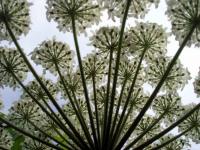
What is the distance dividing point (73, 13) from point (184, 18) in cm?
350

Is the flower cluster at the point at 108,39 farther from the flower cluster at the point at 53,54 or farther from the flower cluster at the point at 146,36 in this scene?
the flower cluster at the point at 53,54

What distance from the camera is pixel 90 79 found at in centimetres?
1522

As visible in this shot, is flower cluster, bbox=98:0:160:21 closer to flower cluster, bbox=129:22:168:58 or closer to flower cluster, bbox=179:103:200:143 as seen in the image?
flower cluster, bbox=129:22:168:58

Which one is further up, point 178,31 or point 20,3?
point 20,3

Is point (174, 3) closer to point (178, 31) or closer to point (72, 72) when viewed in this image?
point (178, 31)

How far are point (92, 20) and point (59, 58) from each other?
5.94 ft

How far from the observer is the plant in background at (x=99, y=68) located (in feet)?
38.4

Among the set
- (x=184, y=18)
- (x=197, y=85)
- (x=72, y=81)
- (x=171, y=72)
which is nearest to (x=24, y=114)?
(x=72, y=81)

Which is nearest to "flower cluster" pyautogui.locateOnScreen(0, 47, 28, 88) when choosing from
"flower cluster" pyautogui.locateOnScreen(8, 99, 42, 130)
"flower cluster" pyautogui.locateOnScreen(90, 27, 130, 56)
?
"flower cluster" pyautogui.locateOnScreen(8, 99, 42, 130)

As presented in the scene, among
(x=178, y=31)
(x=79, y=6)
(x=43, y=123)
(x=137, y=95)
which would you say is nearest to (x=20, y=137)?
(x=43, y=123)

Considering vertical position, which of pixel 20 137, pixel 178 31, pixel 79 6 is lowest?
pixel 20 137

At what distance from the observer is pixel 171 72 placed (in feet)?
48.9

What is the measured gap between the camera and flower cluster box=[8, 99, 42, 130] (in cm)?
1511

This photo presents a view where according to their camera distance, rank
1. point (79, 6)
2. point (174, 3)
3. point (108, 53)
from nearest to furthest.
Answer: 1. point (174, 3)
2. point (79, 6)
3. point (108, 53)
